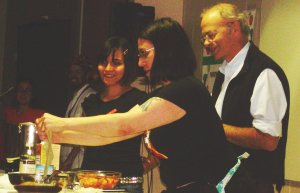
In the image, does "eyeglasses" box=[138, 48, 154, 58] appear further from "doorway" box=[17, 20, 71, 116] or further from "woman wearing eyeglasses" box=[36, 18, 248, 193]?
"doorway" box=[17, 20, 71, 116]

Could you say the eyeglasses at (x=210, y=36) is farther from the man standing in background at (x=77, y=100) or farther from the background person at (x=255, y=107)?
the man standing in background at (x=77, y=100)

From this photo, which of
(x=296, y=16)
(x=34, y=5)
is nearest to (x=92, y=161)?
(x=296, y=16)

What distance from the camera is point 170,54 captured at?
2.18 metres

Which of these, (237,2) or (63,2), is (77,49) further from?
(237,2)

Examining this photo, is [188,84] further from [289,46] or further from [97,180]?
[289,46]

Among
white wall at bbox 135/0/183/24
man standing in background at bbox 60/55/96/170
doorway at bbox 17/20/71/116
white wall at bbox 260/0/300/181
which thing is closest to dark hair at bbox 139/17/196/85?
man standing in background at bbox 60/55/96/170

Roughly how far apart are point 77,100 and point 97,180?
1.51 metres

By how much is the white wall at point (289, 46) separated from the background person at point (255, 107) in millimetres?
970

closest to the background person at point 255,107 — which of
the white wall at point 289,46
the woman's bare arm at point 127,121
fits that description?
the woman's bare arm at point 127,121

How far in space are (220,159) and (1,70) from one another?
5.52 metres

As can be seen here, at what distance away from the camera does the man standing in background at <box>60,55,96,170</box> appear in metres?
3.56

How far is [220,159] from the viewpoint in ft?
6.91

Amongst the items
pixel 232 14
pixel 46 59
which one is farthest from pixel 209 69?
pixel 46 59

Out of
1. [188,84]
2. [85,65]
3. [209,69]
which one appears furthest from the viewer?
[209,69]
